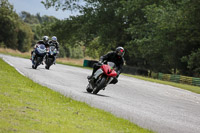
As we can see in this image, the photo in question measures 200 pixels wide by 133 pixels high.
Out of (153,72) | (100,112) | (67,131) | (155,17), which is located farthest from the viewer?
(153,72)

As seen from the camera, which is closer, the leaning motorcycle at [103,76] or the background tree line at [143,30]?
the leaning motorcycle at [103,76]

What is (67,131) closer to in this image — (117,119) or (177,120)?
(117,119)

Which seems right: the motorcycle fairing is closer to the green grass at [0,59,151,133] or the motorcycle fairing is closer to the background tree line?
the green grass at [0,59,151,133]

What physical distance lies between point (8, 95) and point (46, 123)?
104 inches

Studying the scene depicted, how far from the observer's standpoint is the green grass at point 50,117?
19.6 feet

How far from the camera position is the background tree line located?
43456 mm

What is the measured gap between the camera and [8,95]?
8672 millimetres

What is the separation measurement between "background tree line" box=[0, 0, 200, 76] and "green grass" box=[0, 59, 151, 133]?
3314cm

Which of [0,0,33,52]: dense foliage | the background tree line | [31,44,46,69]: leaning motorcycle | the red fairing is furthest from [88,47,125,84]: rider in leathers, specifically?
[0,0,33,52]: dense foliage

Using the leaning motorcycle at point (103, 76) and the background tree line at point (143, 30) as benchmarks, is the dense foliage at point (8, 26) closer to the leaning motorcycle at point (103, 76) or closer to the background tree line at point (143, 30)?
the background tree line at point (143, 30)

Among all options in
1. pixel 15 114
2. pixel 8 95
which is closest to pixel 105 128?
pixel 15 114

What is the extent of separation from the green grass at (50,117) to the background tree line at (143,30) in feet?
109

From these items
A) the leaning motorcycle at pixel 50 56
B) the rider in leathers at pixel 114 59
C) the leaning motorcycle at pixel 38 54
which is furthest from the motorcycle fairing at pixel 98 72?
the leaning motorcycle at pixel 50 56

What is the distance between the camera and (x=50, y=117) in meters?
6.88
